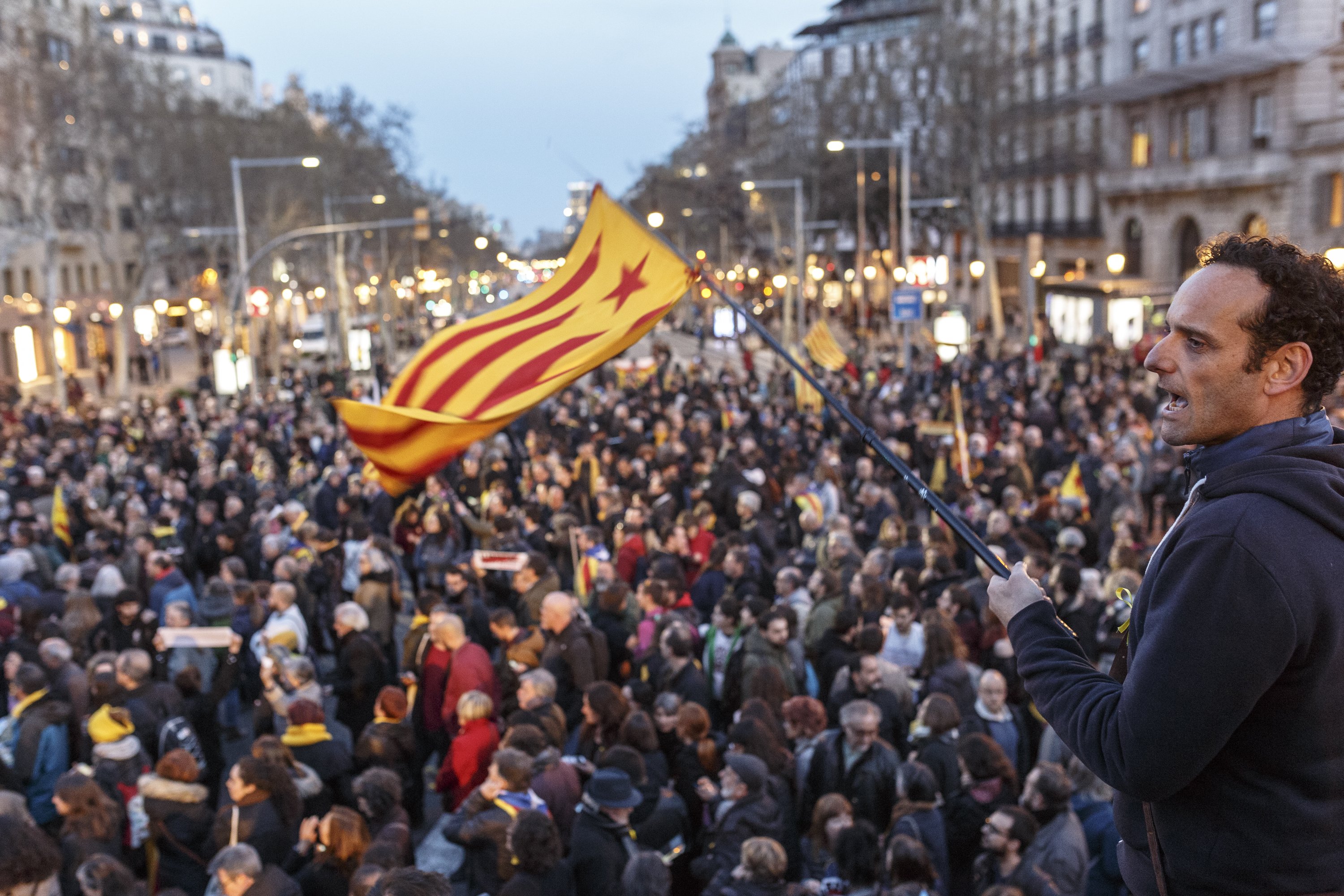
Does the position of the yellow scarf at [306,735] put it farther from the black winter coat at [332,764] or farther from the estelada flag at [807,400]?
the estelada flag at [807,400]

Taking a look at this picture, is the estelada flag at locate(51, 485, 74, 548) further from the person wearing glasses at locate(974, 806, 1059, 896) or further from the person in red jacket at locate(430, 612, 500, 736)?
the person wearing glasses at locate(974, 806, 1059, 896)

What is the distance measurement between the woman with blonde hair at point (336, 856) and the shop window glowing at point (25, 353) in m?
49.1

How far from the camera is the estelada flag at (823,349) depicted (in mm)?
18812

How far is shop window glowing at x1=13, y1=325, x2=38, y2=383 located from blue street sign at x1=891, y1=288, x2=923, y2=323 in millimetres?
37281

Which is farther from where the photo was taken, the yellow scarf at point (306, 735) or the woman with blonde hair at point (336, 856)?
the yellow scarf at point (306, 735)

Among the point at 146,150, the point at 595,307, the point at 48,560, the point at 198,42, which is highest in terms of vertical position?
the point at 198,42

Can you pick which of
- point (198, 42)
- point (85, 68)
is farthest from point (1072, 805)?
point (198, 42)

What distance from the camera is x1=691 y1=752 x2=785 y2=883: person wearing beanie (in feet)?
17.1

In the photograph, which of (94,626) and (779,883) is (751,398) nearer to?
(94,626)

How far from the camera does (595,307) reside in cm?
514

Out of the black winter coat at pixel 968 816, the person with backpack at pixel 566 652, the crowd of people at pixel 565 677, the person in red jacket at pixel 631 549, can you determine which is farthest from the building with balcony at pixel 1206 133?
the black winter coat at pixel 968 816

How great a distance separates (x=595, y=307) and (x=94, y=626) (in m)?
5.71

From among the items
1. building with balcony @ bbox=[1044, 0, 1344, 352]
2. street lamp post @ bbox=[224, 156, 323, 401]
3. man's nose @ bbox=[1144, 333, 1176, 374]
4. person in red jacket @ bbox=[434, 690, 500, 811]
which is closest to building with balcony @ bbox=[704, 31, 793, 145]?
building with balcony @ bbox=[1044, 0, 1344, 352]

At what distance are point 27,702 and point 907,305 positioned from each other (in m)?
21.5
